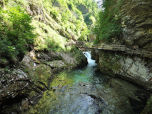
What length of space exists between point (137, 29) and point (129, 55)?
146 inches

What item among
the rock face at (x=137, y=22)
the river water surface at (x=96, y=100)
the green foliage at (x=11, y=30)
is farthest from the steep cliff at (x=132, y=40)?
the green foliage at (x=11, y=30)

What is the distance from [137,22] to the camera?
10164 mm

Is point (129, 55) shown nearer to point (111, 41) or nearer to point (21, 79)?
point (111, 41)

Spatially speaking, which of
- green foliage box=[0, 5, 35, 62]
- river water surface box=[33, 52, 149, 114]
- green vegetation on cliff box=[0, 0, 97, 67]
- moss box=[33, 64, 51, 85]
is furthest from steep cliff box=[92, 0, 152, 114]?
green foliage box=[0, 5, 35, 62]

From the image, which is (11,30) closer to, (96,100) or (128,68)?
(96,100)

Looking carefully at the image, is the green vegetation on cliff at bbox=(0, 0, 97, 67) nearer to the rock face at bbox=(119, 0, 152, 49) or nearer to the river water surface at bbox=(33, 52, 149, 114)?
the river water surface at bbox=(33, 52, 149, 114)

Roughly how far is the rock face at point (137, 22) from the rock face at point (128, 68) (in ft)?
7.93

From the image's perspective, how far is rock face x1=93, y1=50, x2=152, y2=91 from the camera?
876 centimetres

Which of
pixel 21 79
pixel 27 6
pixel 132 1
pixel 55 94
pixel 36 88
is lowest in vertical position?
pixel 55 94

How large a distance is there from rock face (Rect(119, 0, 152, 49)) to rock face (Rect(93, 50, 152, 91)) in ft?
7.93

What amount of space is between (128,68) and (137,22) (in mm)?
6464

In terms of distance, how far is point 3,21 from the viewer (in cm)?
518

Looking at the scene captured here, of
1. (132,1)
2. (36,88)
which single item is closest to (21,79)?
(36,88)

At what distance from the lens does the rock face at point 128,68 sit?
28.8 feet
